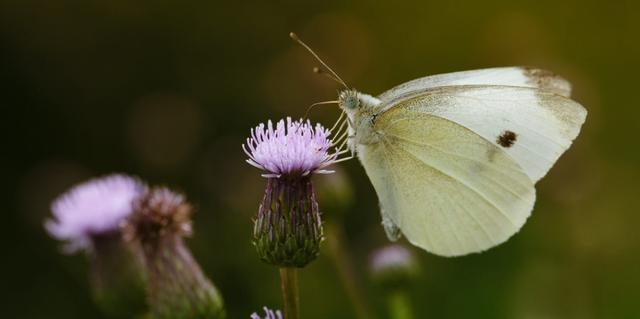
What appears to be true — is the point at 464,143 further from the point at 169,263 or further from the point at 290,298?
the point at 169,263

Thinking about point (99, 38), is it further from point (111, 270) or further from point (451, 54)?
point (111, 270)

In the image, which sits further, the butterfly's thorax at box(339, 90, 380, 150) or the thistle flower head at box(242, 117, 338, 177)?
the butterfly's thorax at box(339, 90, 380, 150)

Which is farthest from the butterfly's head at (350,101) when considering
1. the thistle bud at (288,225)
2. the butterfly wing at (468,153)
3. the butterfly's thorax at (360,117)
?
the thistle bud at (288,225)

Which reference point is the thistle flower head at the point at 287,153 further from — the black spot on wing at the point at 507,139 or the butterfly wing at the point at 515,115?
the black spot on wing at the point at 507,139

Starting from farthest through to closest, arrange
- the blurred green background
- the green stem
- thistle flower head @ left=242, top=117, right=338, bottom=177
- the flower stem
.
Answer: the blurred green background, the green stem, thistle flower head @ left=242, top=117, right=338, bottom=177, the flower stem

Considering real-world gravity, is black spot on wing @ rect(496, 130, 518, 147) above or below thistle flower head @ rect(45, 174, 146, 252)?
below

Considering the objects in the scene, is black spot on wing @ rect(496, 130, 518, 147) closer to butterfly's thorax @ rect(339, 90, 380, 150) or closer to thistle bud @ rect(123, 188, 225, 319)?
butterfly's thorax @ rect(339, 90, 380, 150)

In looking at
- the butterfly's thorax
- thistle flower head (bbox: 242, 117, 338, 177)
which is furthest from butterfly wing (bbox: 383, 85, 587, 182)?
thistle flower head (bbox: 242, 117, 338, 177)
